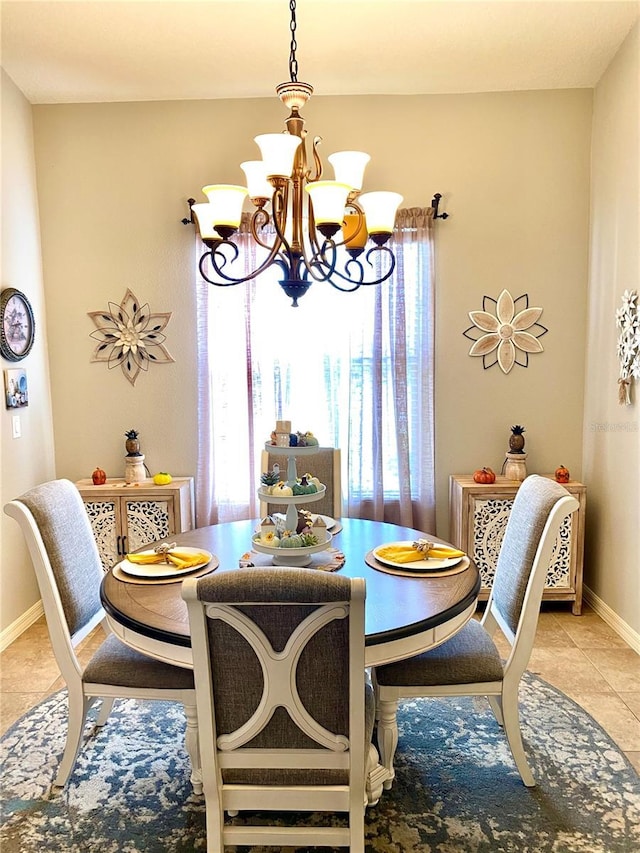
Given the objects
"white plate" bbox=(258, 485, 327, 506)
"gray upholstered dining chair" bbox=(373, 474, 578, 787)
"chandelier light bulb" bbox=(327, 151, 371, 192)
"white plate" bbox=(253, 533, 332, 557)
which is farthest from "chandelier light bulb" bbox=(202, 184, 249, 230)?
"gray upholstered dining chair" bbox=(373, 474, 578, 787)

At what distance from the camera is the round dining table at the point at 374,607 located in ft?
5.36

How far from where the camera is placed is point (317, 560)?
2139mm

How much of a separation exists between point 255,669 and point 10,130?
3.12 meters

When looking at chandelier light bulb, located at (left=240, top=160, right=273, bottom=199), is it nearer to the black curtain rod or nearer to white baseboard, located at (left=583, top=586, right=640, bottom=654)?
the black curtain rod

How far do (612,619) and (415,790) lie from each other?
5.73 feet

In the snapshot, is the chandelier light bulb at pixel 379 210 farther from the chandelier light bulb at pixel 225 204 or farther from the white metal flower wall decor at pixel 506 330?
the white metal flower wall decor at pixel 506 330

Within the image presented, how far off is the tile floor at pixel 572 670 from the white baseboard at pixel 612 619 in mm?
26

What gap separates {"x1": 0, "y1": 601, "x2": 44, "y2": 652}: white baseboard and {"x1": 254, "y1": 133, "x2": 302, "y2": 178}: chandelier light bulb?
2555 mm

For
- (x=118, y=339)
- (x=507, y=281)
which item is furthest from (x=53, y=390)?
(x=507, y=281)

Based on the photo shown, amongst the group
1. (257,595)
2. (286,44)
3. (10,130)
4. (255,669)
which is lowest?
(255,669)

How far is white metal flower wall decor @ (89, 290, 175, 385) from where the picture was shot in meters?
3.62

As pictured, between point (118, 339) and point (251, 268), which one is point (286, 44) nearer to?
point (251, 268)

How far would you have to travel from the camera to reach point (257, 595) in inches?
52.6

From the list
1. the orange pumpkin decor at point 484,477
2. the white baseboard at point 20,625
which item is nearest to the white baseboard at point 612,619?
the orange pumpkin decor at point 484,477
